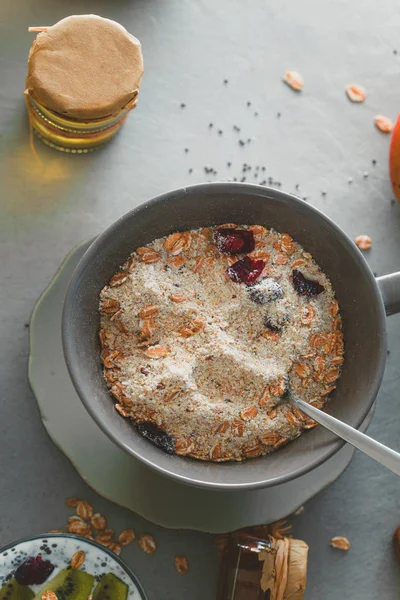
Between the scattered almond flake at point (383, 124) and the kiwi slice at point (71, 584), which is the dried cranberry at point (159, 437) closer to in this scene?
the kiwi slice at point (71, 584)

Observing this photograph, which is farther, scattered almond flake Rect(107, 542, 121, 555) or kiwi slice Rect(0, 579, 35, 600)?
scattered almond flake Rect(107, 542, 121, 555)

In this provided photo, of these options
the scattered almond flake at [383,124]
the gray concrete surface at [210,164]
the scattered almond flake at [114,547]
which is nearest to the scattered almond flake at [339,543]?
the gray concrete surface at [210,164]

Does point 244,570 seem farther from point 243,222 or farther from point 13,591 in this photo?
point 243,222

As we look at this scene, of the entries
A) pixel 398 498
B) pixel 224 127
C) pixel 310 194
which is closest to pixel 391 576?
pixel 398 498

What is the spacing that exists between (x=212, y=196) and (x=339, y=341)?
0.97ft

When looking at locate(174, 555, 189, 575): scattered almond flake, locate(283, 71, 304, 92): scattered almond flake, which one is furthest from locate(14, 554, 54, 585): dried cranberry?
locate(283, 71, 304, 92): scattered almond flake

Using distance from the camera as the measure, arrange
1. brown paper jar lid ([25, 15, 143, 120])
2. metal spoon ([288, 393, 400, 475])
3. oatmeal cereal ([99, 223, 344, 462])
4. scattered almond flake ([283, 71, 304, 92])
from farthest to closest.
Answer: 1. scattered almond flake ([283, 71, 304, 92])
2. brown paper jar lid ([25, 15, 143, 120])
3. oatmeal cereal ([99, 223, 344, 462])
4. metal spoon ([288, 393, 400, 475])

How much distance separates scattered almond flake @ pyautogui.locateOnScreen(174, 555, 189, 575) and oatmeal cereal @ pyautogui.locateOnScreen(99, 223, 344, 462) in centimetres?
27

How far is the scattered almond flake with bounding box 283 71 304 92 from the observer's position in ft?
5.07

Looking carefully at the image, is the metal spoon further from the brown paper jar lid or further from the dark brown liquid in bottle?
the brown paper jar lid

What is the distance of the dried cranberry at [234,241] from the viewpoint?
1.28 metres

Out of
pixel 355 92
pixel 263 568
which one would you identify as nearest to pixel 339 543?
pixel 263 568

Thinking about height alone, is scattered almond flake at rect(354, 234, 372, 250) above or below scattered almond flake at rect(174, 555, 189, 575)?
above

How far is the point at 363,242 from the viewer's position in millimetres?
1513
